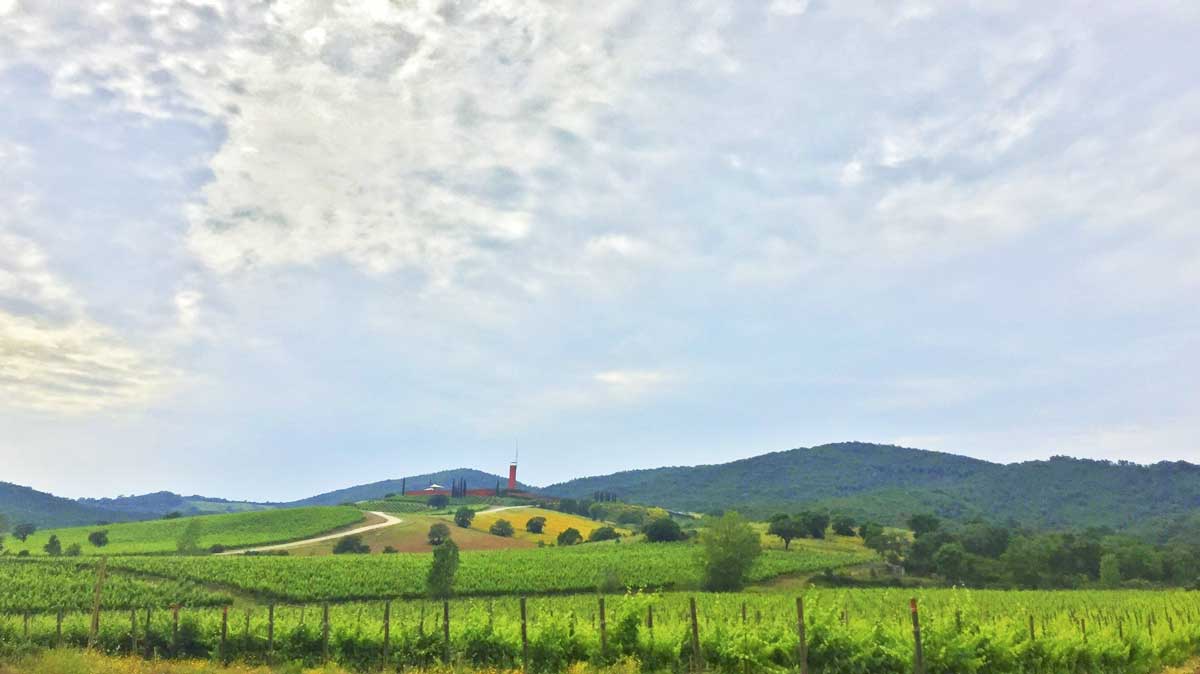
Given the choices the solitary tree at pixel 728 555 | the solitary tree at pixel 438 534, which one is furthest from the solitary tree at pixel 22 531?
the solitary tree at pixel 728 555

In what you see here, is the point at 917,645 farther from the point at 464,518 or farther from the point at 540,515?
the point at 540,515

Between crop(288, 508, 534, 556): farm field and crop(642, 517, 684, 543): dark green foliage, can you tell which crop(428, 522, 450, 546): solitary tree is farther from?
crop(642, 517, 684, 543): dark green foliage

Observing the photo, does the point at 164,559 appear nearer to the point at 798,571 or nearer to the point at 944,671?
the point at 798,571

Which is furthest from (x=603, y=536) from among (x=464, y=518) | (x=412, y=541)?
(x=412, y=541)

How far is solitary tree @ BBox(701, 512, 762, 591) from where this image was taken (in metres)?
74.6

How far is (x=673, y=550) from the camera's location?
100 meters

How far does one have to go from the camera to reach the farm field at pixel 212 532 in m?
109

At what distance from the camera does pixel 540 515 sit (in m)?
162

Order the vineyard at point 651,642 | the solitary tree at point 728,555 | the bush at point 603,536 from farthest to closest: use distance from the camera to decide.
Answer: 1. the bush at point 603,536
2. the solitary tree at point 728,555
3. the vineyard at point 651,642

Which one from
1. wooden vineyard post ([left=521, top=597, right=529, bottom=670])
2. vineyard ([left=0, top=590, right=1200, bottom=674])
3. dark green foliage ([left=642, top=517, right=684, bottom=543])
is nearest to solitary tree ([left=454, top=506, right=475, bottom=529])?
dark green foliage ([left=642, top=517, right=684, bottom=543])

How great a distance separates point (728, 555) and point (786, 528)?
45.2 meters

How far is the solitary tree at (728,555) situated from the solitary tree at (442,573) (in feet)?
95.0

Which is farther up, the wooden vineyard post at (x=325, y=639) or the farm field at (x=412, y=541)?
the wooden vineyard post at (x=325, y=639)

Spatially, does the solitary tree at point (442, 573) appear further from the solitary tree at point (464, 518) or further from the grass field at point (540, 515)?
the solitary tree at point (464, 518)
